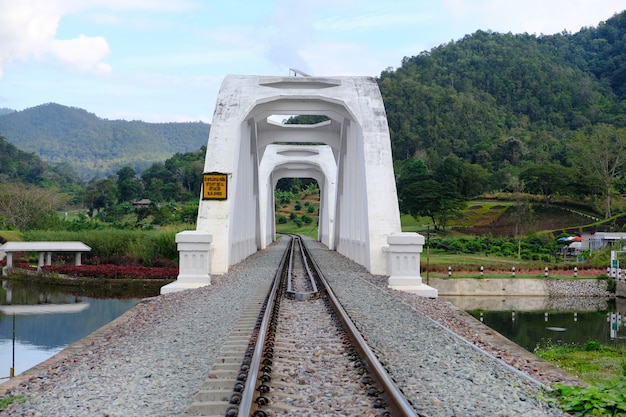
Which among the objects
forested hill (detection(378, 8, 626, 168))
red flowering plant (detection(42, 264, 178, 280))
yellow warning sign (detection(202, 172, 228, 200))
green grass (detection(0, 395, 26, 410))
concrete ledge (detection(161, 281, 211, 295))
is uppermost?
forested hill (detection(378, 8, 626, 168))

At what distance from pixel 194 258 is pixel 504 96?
92.7m

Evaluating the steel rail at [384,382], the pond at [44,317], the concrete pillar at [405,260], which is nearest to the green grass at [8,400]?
the steel rail at [384,382]

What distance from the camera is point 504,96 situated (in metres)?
101

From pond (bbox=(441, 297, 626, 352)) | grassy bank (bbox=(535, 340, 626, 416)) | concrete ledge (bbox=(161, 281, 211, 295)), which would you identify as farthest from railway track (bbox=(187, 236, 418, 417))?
pond (bbox=(441, 297, 626, 352))

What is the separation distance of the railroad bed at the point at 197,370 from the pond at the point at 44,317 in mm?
2886

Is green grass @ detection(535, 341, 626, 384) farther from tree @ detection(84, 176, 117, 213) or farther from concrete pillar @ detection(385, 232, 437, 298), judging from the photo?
tree @ detection(84, 176, 117, 213)

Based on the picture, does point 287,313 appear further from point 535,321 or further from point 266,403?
point 535,321

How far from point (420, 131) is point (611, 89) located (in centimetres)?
3337

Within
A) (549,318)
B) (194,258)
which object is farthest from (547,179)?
(194,258)

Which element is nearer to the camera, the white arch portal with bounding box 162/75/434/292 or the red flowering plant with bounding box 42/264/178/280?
the white arch portal with bounding box 162/75/434/292

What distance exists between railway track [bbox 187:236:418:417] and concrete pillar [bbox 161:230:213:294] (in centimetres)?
647

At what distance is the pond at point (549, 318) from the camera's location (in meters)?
16.3

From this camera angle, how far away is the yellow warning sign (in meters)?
18.4

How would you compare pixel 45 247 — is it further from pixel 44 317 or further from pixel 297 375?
pixel 297 375
